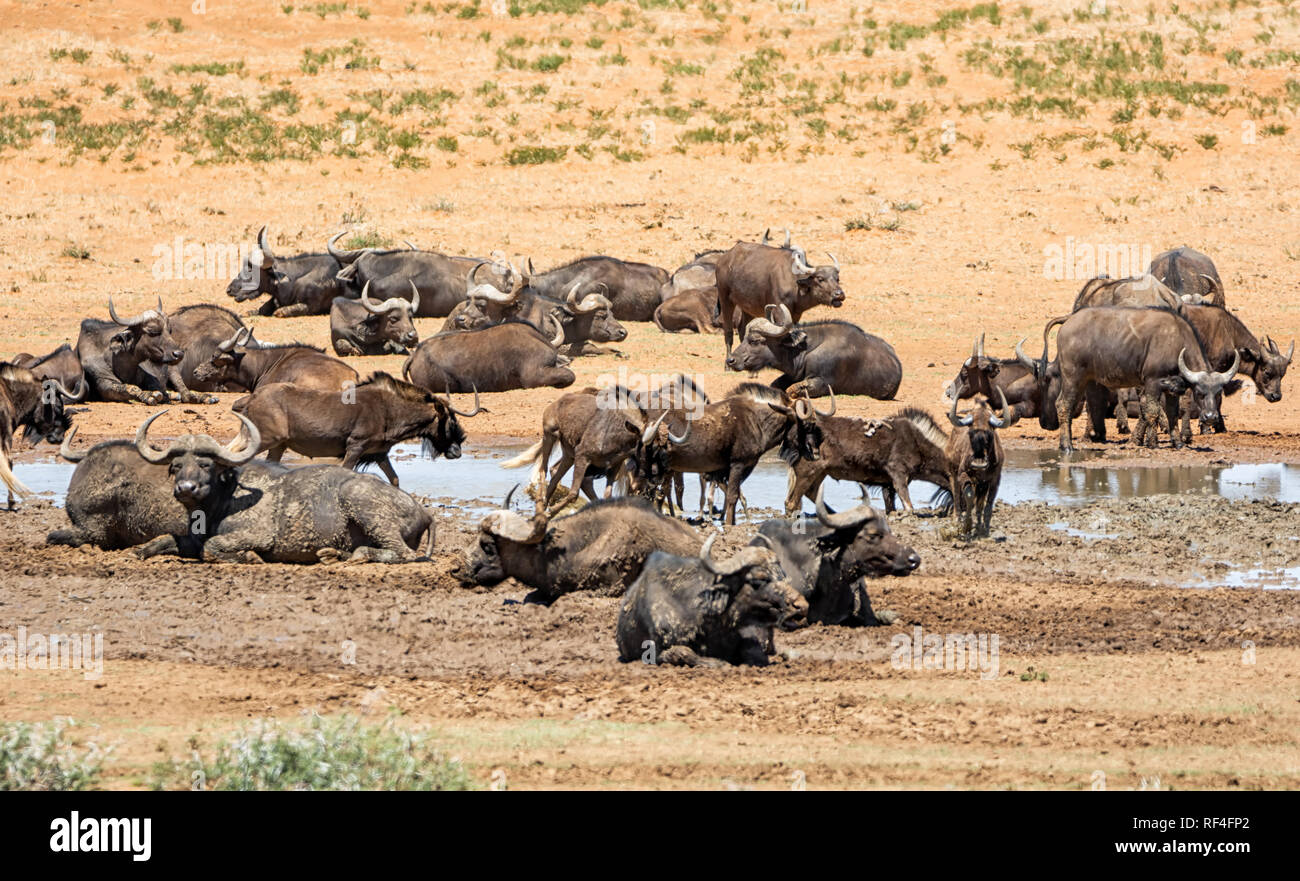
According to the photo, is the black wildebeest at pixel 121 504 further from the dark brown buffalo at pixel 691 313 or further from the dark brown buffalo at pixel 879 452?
the dark brown buffalo at pixel 691 313

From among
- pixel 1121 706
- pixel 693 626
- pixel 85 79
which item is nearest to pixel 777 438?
pixel 693 626

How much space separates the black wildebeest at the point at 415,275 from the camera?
24797 millimetres

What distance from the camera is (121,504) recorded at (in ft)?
40.9

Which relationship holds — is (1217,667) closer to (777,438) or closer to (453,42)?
(777,438)

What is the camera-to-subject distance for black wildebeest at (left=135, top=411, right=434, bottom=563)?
12219 millimetres

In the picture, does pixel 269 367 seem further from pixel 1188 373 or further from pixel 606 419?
pixel 1188 373

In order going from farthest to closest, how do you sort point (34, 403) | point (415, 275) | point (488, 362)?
point (415, 275), point (488, 362), point (34, 403)

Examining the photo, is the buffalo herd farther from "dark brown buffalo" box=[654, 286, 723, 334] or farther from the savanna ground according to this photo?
the savanna ground

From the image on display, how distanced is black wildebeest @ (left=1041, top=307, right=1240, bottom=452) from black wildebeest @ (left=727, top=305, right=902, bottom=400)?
2.08 m

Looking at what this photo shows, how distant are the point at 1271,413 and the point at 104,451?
13192 millimetres

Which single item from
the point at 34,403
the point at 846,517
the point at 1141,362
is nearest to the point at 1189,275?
the point at 1141,362

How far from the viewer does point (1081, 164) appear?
115 feet

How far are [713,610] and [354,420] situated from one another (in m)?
6.08

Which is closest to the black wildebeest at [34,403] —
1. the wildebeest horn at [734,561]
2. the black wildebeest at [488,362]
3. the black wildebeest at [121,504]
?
the black wildebeest at [121,504]
